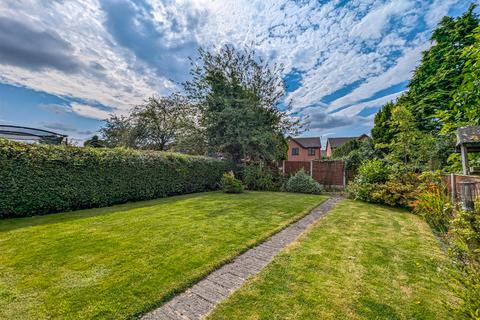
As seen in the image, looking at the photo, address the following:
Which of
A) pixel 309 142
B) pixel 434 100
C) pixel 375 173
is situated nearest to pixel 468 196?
pixel 375 173

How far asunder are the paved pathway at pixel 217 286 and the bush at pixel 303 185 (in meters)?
7.66

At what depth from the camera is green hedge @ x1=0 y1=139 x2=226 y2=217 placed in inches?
215

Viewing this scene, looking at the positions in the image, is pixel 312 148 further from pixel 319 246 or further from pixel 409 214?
pixel 319 246

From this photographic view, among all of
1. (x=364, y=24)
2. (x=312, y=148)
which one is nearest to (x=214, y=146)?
(x=364, y=24)

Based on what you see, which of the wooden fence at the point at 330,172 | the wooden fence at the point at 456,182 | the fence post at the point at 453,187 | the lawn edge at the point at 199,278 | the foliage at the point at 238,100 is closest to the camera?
the lawn edge at the point at 199,278

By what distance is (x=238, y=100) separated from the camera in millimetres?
12820

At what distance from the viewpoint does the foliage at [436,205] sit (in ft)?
16.2

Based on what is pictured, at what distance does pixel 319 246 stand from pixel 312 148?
1488 inches

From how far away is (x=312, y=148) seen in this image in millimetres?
39406

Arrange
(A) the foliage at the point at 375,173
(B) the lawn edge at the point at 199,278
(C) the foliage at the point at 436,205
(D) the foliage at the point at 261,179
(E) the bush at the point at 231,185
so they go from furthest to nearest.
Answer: (D) the foliage at the point at 261,179 < (E) the bush at the point at 231,185 < (A) the foliage at the point at 375,173 < (C) the foliage at the point at 436,205 < (B) the lawn edge at the point at 199,278

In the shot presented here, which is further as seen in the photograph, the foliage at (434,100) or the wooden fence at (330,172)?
the wooden fence at (330,172)

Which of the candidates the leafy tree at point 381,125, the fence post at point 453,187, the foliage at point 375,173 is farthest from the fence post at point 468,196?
the leafy tree at point 381,125

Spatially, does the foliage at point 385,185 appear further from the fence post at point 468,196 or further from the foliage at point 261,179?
the foliage at point 261,179

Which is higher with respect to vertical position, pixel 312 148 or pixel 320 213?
pixel 312 148
